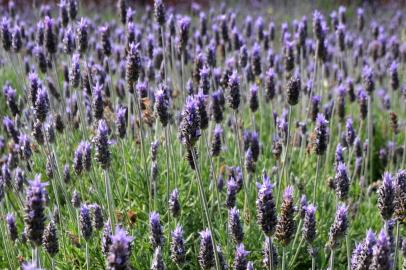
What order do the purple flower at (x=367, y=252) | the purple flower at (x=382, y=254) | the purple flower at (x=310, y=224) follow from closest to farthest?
the purple flower at (x=382, y=254) → the purple flower at (x=367, y=252) → the purple flower at (x=310, y=224)

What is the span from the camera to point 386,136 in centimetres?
595

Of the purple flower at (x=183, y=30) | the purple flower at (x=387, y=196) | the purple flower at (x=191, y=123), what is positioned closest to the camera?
the purple flower at (x=387, y=196)

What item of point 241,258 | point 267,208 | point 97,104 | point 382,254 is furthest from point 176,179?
point 382,254

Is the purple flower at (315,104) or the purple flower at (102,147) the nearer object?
the purple flower at (102,147)

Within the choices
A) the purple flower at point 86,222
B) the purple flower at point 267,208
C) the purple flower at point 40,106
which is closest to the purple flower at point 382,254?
the purple flower at point 267,208

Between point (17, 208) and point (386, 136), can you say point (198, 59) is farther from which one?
point (386, 136)

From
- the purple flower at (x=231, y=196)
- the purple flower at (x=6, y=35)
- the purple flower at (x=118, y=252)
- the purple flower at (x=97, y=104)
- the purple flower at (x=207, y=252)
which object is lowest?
the purple flower at (x=207, y=252)

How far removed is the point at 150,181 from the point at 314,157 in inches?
70.8

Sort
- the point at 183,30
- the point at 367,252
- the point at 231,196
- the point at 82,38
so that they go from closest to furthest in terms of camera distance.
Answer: the point at 367,252 → the point at 231,196 → the point at 82,38 → the point at 183,30

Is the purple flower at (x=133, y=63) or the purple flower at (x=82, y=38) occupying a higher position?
the purple flower at (x=82, y=38)

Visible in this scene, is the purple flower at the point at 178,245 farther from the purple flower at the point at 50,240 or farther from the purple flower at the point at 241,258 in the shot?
the purple flower at the point at 50,240

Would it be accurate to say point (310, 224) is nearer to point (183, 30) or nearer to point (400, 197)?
point (400, 197)

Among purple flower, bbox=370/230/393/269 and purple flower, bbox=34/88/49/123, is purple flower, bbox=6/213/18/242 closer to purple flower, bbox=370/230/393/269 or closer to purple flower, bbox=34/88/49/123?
purple flower, bbox=34/88/49/123

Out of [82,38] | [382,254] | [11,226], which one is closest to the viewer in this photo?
[382,254]
